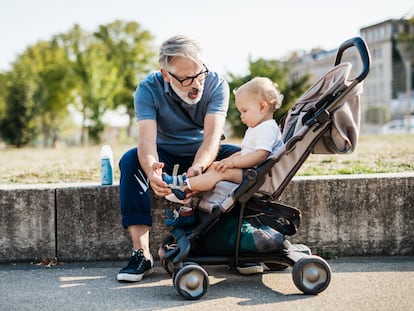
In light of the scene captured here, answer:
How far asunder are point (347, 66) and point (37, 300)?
223cm

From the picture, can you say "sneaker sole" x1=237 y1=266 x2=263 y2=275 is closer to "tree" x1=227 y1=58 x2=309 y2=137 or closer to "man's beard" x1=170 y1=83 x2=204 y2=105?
"man's beard" x1=170 y1=83 x2=204 y2=105

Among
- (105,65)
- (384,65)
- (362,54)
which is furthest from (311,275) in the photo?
(384,65)

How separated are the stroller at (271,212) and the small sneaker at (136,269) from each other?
0.70ft

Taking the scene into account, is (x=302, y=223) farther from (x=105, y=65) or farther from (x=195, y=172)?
(x=105, y=65)

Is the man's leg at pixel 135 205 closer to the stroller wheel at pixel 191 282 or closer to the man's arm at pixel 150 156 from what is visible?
the man's arm at pixel 150 156

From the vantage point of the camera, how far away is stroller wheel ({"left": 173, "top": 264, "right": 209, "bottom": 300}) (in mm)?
3197

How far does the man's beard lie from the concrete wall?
0.86 m

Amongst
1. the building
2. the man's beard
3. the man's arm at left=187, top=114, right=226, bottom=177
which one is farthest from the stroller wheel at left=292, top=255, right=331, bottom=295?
the building

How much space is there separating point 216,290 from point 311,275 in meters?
0.57

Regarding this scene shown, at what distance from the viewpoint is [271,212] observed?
3.43 meters

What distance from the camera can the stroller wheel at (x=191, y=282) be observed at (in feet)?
10.5

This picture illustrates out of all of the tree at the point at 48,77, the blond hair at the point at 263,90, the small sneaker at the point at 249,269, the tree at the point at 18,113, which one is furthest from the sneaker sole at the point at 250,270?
the tree at the point at 48,77

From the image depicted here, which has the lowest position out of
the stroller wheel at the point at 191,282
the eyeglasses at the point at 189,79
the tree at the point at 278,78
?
the stroller wheel at the point at 191,282

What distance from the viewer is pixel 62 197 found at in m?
4.26
